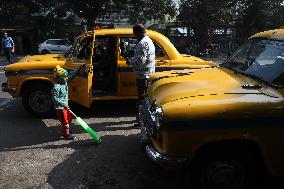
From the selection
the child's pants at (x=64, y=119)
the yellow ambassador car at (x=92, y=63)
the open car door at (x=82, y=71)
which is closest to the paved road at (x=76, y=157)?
the child's pants at (x=64, y=119)

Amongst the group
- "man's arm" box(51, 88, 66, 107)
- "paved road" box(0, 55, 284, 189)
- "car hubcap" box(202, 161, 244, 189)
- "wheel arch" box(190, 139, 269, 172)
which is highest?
"man's arm" box(51, 88, 66, 107)

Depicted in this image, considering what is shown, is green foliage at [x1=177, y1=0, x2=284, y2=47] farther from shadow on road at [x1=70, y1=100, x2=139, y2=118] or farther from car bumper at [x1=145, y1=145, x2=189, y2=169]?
car bumper at [x1=145, y1=145, x2=189, y2=169]

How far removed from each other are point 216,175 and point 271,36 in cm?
207

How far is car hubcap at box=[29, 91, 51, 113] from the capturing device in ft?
25.9

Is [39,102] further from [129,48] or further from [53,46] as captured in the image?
[53,46]

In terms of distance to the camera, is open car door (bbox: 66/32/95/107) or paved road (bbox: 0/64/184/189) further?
open car door (bbox: 66/32/95/107)

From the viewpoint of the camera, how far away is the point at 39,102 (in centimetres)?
790

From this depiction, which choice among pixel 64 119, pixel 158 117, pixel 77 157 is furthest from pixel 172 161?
pixel 64 119

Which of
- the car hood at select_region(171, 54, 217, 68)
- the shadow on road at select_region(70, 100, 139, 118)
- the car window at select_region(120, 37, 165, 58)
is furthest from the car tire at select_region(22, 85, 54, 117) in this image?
the car hood at select_region(171, 54, 217, 68)

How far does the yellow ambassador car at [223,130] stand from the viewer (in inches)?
155

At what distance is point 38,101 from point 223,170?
4.82 meters

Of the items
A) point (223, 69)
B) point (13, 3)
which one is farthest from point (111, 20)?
point (223, 69)

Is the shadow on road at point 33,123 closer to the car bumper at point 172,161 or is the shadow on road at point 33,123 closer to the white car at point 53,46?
the car bumper at point 172,161

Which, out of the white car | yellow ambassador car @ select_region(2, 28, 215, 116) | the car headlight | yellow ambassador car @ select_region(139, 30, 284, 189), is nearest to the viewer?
yellow ambassador car @ select_region(139, 30, 284, 189)
